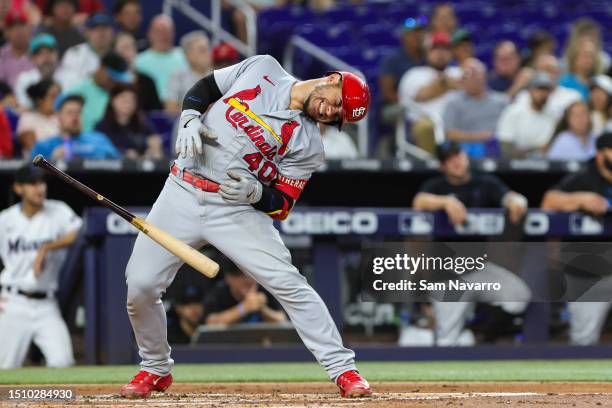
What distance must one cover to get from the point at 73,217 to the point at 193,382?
2.16 m

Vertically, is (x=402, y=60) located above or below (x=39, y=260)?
above

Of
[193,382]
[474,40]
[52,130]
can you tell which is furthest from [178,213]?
[474,40]

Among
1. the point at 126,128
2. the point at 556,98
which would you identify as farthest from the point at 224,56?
the point at 556,98

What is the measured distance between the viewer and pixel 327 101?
5223 millimetres

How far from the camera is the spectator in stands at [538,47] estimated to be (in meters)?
11.6

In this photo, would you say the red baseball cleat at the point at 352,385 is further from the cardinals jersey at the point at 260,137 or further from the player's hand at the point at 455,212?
the player's hand at the point at 455,212

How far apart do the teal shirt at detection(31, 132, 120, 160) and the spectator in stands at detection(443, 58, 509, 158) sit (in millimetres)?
2862

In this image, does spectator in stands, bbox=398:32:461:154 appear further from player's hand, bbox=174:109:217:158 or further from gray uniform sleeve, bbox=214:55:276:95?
player's hand, bbox=174:109:217:158

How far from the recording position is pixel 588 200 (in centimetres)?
813

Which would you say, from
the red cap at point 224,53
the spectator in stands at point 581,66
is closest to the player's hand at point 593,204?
the spectator in stands at point 581,66

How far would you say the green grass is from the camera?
6.57 m

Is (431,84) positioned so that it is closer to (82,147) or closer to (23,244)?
(82,147)

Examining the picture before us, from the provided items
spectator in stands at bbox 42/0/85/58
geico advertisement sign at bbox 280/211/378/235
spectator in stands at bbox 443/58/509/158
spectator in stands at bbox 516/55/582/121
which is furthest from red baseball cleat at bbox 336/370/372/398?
spectator in stands at bbox 42/0/85/58

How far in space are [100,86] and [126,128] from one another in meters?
0.59
